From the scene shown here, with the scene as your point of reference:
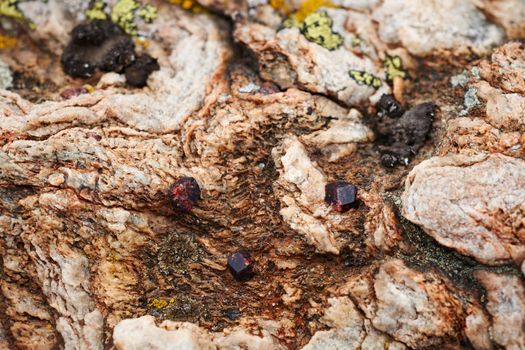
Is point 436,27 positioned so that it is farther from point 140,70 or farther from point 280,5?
point 140,70

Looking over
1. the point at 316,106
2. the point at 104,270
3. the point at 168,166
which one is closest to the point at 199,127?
the point at 168,166

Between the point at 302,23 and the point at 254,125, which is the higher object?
the point at 302,23

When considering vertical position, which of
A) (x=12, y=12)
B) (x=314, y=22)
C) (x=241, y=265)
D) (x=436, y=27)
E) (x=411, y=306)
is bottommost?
(x=411, y=306)

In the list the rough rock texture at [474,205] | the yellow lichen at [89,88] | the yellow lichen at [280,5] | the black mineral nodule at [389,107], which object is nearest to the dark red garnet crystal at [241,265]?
the rough rock texture at [474,205]

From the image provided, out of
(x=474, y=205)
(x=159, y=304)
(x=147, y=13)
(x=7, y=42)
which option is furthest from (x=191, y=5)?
(x=474, y=205)

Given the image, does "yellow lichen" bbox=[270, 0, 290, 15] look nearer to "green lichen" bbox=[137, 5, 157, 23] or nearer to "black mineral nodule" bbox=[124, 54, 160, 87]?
"green lichen" bbox=[137, 5, 157, 23]

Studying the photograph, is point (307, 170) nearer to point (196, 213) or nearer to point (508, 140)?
point (196, 213)
